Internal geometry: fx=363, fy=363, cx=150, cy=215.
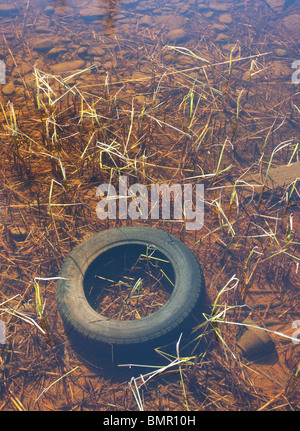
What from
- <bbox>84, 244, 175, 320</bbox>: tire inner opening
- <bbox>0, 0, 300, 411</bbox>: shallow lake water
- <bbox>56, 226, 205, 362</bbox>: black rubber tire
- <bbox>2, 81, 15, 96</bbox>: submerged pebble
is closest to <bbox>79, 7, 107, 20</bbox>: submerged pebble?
<bbox>0, 0, 300, 411</bbox>: shallow lake water

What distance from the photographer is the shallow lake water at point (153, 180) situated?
9.88 ft

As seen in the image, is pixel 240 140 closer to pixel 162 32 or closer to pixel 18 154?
pixel 18 154

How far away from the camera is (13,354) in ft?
10.2

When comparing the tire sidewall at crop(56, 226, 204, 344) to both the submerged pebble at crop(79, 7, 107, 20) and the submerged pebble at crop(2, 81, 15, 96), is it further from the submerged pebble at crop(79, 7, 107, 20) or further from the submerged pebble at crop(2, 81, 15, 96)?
the submerged pebble at crop(79, 7, 107, 20)

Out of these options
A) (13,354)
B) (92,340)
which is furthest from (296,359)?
(13,354)

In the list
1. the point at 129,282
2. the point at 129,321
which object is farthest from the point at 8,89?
the point at 129,321

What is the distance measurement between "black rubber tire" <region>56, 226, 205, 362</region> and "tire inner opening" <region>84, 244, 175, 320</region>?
0.09 meters

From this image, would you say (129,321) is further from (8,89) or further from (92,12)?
(92,12)

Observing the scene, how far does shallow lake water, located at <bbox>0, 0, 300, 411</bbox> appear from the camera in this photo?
3.01 meters

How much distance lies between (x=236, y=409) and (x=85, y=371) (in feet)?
4.17

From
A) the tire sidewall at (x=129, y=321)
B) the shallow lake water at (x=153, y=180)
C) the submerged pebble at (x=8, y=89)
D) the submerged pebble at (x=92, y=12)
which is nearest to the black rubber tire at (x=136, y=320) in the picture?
the tire sidewall at (x=129, y=321)

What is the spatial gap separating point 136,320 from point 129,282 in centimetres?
60

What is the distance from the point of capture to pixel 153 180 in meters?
4.27

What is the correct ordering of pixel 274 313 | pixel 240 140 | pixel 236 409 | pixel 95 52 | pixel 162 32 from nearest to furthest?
pixel 236 409 < pixel 274 313 < pixel 240 140 < pixel 95 52 < pixel 162 32
